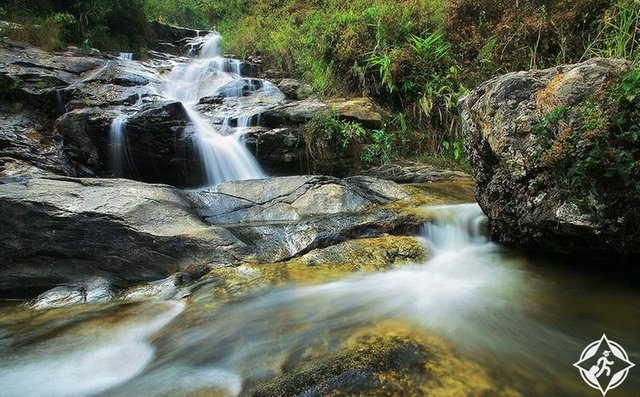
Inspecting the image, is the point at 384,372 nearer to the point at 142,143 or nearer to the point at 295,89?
the point at 142,143

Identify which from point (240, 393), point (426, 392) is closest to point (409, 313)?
point (426, 392)

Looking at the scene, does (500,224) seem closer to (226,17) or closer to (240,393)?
(240,393)

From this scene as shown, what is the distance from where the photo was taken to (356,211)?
5160 mm

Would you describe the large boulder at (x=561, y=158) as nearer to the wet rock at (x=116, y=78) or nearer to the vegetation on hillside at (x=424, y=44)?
the vegetation on hillside at (x=424, y=44)

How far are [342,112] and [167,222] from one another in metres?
4.51

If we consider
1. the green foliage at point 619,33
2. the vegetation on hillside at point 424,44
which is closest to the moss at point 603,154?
the green foliage at point 619,33

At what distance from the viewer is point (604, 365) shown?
2287 mm

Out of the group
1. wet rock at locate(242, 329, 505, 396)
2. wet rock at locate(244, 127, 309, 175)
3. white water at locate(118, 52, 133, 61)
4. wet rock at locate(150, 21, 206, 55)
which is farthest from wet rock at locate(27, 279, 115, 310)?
wet rock at locate(150, 21, 206, 55)

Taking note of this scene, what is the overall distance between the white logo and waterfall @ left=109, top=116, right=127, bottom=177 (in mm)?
7140

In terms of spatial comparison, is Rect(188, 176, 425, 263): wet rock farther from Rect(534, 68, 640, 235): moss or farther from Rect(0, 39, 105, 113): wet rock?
Rect(0, 39, 105, 113): wet rock

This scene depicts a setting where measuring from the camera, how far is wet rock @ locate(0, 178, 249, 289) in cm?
392

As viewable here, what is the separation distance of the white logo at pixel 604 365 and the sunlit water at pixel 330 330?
0.16 feet

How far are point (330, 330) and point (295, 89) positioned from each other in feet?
26.1

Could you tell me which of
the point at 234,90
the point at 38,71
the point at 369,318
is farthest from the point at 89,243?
the point at 38,71
